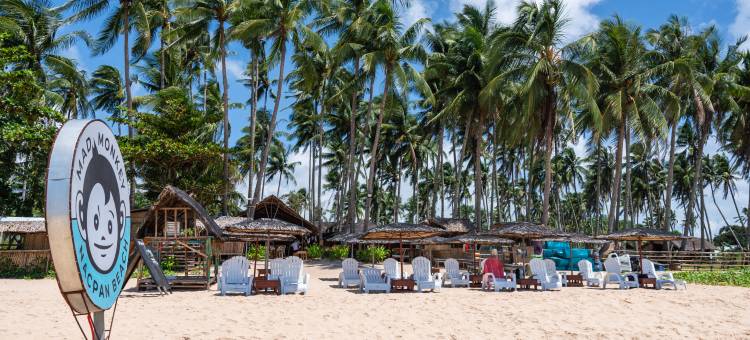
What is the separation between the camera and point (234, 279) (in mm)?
14617

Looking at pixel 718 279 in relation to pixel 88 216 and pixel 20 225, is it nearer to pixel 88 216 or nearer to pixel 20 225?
pixel 88 216

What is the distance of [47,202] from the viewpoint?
2951 millimetres

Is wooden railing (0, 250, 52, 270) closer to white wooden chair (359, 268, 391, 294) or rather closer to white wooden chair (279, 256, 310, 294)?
white wooden chair (279, 256, 310, 294)

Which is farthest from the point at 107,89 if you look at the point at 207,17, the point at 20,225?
the point at 20,225

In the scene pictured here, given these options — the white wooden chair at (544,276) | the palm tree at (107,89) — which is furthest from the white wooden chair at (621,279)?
the palm tree at (107,89)

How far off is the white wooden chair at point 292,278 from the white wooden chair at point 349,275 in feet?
5.85

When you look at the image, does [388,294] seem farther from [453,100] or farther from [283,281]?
[453,100]

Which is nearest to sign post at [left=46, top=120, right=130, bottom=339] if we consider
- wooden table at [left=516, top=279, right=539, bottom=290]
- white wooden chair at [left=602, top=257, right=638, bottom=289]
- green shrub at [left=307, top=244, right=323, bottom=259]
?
wooden table at [left=516, top=279, right=539, bottom=290]

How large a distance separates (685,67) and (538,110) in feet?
25.3

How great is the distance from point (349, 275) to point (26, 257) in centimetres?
1221

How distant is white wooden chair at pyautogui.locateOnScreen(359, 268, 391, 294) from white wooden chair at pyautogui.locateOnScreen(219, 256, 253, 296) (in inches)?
117

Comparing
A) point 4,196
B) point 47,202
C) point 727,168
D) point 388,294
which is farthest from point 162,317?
point 727,168

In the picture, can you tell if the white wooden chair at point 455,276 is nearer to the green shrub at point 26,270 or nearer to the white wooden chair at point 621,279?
the white wooden chair at point 621,279

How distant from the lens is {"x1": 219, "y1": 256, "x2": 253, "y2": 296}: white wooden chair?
14.5 m
